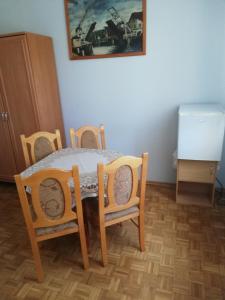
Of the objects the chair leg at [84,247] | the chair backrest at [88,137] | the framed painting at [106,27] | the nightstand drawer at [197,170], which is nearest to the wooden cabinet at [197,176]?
the nightstand drawer at [197,170]

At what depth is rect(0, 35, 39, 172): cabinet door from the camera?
2.30 metres

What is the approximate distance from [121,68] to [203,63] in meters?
0.89

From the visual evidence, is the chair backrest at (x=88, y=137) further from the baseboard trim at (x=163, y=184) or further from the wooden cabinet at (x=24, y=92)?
the baseboard trim at (x=163, y=184)

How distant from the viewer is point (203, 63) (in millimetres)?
2270

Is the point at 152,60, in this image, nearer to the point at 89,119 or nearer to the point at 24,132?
the point at 89,119

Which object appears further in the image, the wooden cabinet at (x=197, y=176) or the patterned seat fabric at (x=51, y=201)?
the wooden cabinet at (x=197, y=176)

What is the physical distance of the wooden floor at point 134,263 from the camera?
1.53 m

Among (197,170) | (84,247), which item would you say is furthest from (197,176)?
(84,247)

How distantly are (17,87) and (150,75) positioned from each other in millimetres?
1514

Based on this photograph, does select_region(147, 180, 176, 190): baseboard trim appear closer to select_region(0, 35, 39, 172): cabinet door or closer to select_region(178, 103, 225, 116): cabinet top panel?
select_region(178, 103, 225, 116): cabinet top panel

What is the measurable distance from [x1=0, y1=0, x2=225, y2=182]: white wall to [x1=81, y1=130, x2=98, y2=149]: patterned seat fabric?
0.54 m

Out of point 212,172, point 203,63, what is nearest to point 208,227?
point 212,172

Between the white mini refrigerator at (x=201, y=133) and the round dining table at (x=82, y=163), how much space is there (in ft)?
2.34

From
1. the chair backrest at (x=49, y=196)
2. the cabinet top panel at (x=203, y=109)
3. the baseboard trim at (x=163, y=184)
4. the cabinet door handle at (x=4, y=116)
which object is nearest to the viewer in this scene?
the chair backrest at (x=49, y=196)
